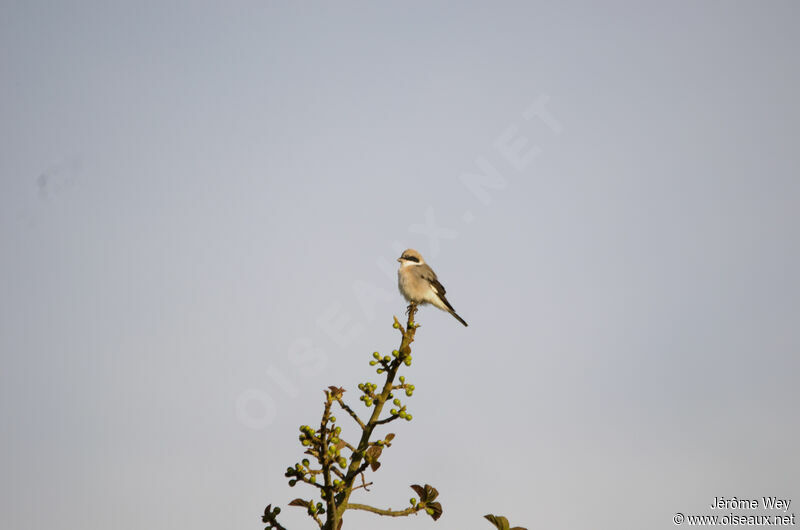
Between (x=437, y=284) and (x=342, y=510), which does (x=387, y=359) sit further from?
(x=437, y=284)

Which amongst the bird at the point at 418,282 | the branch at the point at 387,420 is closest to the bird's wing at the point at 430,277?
the bird at the point at 418,282

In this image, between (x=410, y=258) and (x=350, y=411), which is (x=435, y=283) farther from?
(x=350, y=411)

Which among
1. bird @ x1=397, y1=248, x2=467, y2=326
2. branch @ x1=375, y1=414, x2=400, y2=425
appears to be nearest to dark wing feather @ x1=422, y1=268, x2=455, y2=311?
bird @ x1=397, y1=248, x2=467, y2=326

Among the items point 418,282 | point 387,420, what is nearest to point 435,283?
point 418,282

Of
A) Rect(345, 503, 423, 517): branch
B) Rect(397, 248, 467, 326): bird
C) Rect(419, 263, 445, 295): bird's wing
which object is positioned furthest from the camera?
Rect(419, 263, 445, 295): bird's wing

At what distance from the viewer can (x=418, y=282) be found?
55.4 ft

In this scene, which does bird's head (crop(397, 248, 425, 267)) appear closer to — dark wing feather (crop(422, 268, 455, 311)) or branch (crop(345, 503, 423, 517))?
dark wing feather (crop(422, 268, 455, 311))

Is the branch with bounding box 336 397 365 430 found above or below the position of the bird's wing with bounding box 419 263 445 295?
below

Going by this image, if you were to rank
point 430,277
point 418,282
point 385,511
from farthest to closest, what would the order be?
1. point 430,277
2. point 418,282
3. point 385,511

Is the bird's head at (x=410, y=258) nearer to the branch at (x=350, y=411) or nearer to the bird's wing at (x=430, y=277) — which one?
the bird's wing at (x=430, y=277)

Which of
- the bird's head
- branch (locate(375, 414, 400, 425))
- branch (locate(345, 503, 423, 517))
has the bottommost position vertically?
branch (locate(345, 503, 423, 517))

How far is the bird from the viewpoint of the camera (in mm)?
16875

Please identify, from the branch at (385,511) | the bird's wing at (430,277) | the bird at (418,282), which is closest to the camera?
the branch at (385,511)

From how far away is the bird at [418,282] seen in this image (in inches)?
664
